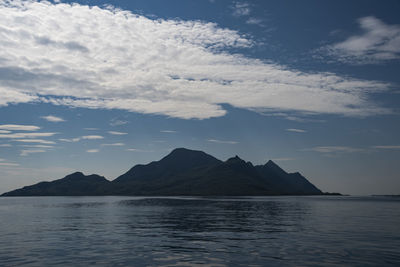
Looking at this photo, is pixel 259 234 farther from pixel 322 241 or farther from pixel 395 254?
pixel 395 254

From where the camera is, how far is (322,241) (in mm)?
41688

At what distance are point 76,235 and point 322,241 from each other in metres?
32.8

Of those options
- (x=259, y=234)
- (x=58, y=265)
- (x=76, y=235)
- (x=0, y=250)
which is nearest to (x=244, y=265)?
(x=58, y=265)

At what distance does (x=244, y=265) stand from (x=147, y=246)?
13.8 m

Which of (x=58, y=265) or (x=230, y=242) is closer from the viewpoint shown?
(x=58, y=265)

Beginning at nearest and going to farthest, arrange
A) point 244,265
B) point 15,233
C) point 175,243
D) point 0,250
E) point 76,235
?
point 244,265, point 0,250, point 175,243, point 76,235, point 15,233

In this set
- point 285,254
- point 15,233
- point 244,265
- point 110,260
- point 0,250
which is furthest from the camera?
point 15,233

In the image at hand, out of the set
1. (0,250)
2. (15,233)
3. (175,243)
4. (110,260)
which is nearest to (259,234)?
(175,243)

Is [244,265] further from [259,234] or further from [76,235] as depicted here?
[76,235]

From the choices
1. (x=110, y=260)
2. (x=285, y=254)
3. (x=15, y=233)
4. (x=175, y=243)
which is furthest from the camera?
(x=15, y=233)

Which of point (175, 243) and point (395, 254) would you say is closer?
point (395, 254)

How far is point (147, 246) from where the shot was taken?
125 feet

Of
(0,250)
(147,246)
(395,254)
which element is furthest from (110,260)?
(395,254)

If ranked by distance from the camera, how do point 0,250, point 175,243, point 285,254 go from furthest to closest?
point 175,243 < point 0,250 < point 285,254
